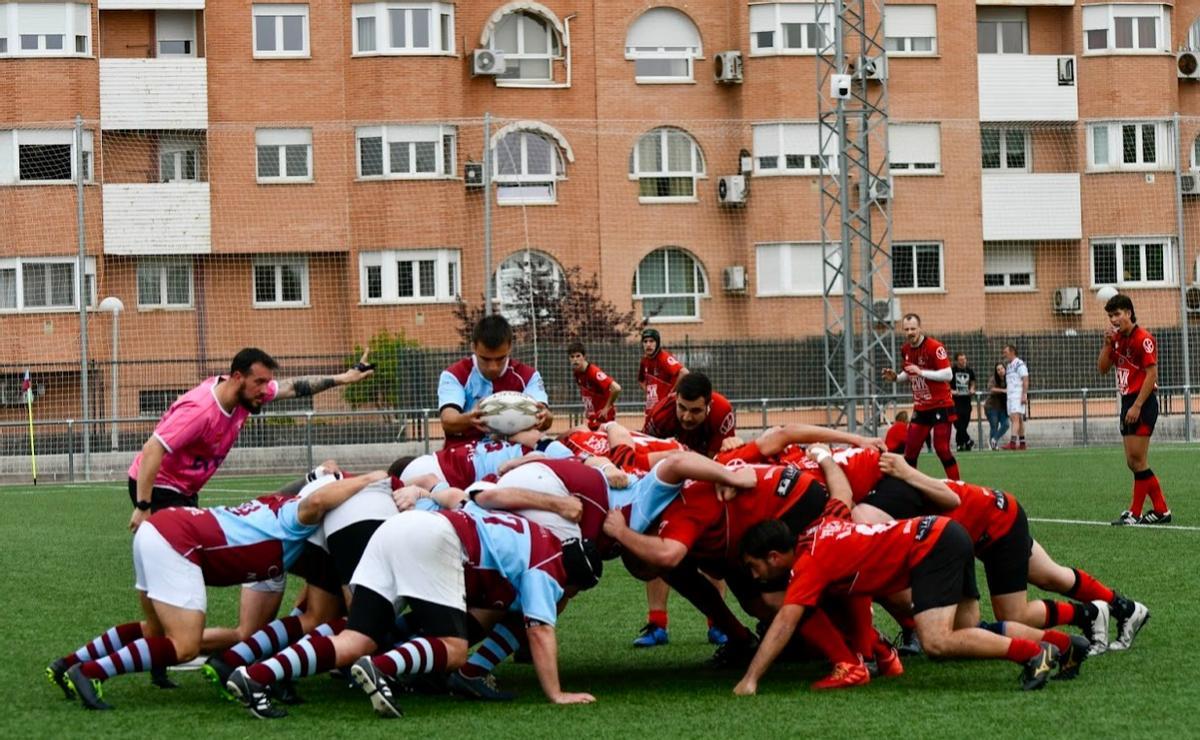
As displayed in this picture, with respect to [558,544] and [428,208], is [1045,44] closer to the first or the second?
[428,208]

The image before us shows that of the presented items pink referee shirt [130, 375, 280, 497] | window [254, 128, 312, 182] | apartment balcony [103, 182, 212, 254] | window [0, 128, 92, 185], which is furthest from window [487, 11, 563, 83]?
pink referee shirt [130, 375, 280, 497]

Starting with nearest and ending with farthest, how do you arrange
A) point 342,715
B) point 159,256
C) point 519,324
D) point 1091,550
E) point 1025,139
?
point 342,715 < point 1091,550 < point 519,324 < point 159,256 < point 1025,139

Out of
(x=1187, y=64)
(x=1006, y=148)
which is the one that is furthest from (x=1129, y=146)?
(x=1187, y=64)

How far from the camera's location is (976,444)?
111 feet

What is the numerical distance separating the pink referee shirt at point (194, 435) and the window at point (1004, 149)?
32825 millimetres

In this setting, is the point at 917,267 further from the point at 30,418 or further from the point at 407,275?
the point at 30,418

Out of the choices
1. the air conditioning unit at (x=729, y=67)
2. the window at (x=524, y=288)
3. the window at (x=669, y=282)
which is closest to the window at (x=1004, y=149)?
the air conditioning unit at (x=729, y=67)

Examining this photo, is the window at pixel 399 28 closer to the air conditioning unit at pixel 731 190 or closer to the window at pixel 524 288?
the window at pixel 524 288

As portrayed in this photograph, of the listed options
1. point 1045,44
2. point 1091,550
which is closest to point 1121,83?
point 1045,44

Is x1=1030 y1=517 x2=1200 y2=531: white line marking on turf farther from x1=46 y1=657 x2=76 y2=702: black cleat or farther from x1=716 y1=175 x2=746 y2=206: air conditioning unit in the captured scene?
x1=716 y1=175 x2=746 y2=206: air conditioning unit

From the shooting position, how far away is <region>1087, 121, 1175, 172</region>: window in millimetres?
39094

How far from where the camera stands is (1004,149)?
137 feet

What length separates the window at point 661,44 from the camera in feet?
131

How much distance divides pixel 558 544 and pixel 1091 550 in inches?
266
